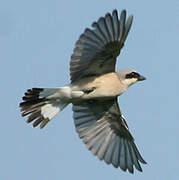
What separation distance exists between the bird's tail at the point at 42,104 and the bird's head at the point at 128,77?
3.55ft

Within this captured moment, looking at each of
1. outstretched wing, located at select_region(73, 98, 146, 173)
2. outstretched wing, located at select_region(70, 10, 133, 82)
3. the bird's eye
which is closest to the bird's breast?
outstretched wing, located at select_region(70, 10, 133, 82)

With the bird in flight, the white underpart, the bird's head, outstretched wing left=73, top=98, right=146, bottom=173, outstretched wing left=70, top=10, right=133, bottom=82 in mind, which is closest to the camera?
outstretched wing left=70, top=10, right=133, bottom=82

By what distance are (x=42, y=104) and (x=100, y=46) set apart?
1685 mm

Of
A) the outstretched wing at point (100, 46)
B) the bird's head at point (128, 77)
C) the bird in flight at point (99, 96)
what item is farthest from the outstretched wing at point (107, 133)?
the outstretched wing at point (100, 46)

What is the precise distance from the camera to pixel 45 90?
36.5ft

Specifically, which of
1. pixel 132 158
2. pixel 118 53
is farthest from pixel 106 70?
pixel 132 158

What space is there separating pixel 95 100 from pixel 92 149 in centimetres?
112

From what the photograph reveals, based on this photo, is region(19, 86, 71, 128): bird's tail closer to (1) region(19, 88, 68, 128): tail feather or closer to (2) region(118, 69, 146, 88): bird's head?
(1) region(19, 88, 68, 128): tail feather

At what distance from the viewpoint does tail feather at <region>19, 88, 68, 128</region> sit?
1119cm

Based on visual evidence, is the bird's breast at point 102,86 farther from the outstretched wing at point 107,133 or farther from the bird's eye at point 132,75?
the outstretched wing at point 107,133

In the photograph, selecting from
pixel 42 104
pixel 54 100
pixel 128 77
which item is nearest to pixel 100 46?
pixel 128 77

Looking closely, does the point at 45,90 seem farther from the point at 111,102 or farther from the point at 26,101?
the point at 111,102

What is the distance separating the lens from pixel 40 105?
1137 cm

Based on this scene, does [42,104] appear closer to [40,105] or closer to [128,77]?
[40,105]
